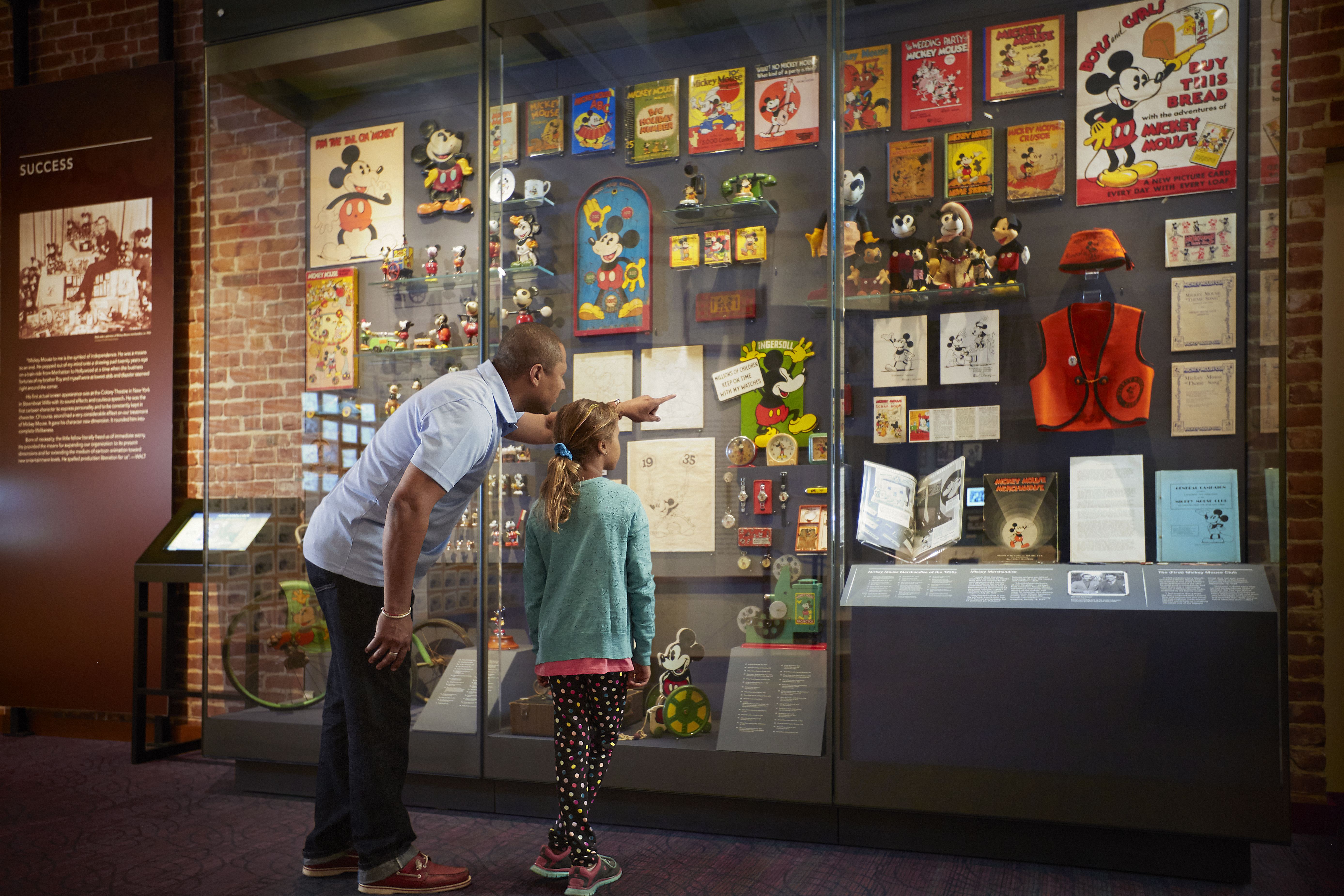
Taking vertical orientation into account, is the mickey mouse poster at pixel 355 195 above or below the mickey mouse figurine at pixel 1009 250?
above

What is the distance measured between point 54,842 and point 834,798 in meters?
2.67

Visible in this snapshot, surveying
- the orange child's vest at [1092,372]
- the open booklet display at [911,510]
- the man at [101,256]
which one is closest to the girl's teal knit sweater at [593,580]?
the open booklet display at [911,510]

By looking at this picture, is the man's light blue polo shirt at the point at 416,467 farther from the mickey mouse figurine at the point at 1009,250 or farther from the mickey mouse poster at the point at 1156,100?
the mickey mouse poster at the point at 1156,100

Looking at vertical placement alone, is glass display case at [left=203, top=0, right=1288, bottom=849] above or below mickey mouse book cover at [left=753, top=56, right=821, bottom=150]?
below

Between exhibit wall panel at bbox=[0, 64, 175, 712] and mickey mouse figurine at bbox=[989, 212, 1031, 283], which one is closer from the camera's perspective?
mickey mouse figurine at bbox=[989, 212, 1031, 283]

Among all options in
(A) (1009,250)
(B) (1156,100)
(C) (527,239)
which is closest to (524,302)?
(C) (527,239)

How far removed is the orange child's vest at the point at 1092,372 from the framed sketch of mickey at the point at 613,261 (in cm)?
144

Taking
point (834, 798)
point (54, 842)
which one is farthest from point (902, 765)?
point (54, 842)

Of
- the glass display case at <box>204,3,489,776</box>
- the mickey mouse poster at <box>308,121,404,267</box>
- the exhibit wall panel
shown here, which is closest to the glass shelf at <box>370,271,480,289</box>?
the glass display case at <box>204,3,489,776</box>

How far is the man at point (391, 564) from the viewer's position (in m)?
2.51

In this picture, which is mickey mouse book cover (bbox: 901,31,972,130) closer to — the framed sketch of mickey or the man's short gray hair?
the framed sketch of mickey

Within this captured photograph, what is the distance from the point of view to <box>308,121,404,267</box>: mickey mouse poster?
399 centimetres

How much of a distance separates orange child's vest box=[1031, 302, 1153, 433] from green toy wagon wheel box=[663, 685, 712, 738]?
4.96 feet

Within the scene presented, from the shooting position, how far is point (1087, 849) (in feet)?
9.61
